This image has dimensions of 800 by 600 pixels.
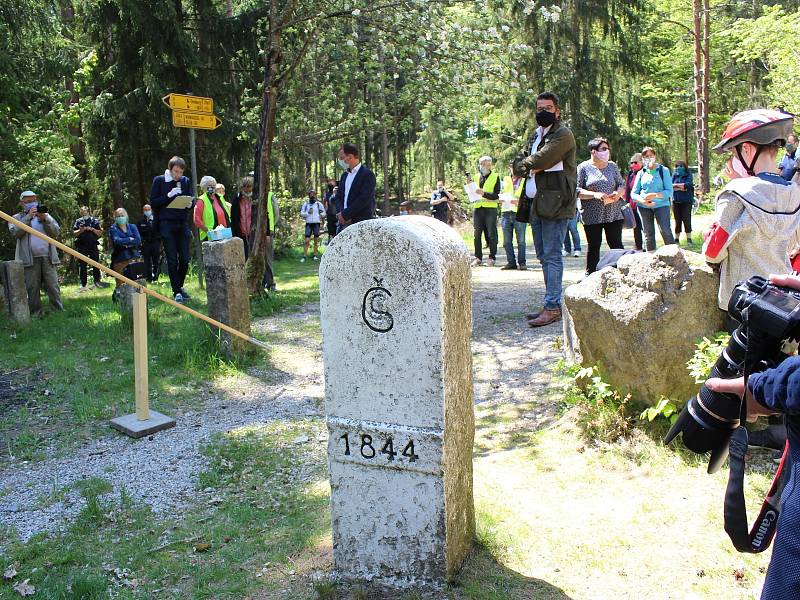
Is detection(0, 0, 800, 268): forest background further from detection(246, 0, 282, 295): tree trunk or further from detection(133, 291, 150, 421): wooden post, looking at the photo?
detection(133, 291, 150, 421): wooden post

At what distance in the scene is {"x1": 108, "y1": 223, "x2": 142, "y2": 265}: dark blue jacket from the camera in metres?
12.4

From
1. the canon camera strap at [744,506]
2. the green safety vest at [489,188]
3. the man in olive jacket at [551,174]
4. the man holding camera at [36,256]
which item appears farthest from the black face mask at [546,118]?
the man holding camera at [36,256]

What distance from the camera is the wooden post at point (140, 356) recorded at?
584 cm

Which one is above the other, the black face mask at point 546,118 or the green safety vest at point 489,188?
the black face mask at point 546,118

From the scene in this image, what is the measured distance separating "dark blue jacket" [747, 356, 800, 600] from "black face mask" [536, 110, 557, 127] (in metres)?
5.08

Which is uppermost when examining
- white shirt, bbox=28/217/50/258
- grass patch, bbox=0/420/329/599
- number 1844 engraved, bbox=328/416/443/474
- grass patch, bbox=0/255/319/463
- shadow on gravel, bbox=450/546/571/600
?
white shirt, bbox=28/217/50/258

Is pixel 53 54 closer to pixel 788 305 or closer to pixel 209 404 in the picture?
pixel 209 404

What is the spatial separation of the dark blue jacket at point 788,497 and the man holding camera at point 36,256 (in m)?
10.9

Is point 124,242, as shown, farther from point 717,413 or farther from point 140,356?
point 717,413

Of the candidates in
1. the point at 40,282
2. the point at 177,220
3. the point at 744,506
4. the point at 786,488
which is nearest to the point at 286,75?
the point at 177,220

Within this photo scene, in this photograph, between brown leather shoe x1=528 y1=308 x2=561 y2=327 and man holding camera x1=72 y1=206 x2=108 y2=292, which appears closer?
brown leather shoe x1=528 y1=308 x2=561 y2=327

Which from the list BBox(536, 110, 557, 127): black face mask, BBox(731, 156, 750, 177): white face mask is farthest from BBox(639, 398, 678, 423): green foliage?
BBox(536, 110, 557, 127): black face mask

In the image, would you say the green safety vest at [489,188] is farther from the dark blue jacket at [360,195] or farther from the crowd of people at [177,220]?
the dark blue jacket at [360,195]

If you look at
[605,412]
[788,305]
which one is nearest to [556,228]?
[605,412]
